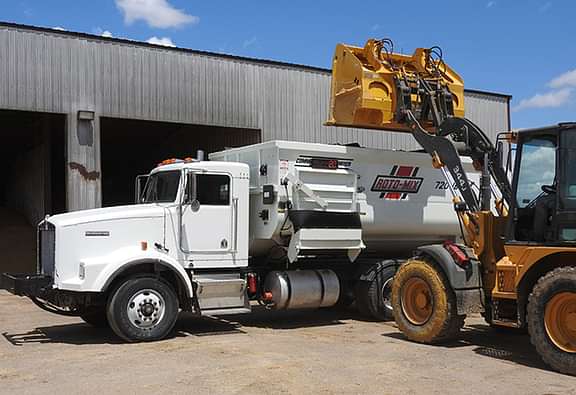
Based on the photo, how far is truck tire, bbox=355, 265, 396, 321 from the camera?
12.3 metres

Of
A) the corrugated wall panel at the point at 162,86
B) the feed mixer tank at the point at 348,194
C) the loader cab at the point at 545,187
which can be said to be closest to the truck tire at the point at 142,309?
the feed mixer tank at the point at 348,194

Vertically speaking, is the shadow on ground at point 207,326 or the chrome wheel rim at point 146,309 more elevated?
the chrome wheel rim at point 146,309

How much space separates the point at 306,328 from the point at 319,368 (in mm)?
3546

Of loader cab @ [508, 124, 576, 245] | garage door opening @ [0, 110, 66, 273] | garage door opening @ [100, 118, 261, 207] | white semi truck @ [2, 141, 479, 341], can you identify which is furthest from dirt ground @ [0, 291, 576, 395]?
garage door opening @ [0, 110, 66, 273]

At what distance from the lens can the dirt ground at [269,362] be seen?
286 inches

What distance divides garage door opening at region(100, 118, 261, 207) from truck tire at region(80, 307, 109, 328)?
9406 mm

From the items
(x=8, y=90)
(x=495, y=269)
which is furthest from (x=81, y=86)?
(x=495, y=269)

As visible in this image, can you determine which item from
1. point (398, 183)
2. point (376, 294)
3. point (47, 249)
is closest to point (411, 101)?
point (398, 183)

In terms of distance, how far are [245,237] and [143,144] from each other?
2022 cm

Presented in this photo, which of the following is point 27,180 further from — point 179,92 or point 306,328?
point 306,328

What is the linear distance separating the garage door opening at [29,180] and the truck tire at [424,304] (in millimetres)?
14272

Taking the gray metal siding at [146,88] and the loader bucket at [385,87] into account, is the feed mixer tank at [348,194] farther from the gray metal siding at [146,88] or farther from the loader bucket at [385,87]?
the gray metal siding at [146,88]

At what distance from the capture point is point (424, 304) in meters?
9.90

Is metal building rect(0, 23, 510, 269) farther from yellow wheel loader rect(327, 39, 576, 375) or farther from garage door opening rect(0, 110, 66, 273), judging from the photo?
yellow wheel loader rect(327, 39, 576, 375)
